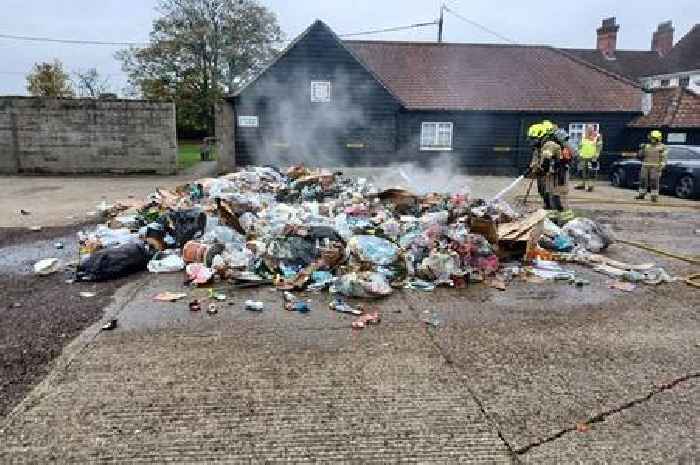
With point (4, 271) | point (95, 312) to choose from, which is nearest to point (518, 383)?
point (95, 312)

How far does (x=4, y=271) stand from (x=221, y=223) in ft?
7.97

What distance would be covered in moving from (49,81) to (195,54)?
31.7 ft

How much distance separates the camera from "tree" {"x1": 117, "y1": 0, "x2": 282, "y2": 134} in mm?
26672

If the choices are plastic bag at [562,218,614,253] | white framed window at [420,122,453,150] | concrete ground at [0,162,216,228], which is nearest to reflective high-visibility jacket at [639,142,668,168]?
plastic bag at [562,218,614,253]

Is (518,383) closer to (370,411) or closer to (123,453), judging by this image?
(370,411)

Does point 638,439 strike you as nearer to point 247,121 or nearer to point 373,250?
point 373,250

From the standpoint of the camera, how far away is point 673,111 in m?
17.2

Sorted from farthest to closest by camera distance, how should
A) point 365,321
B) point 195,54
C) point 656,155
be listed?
point 195,54 → point 656,155 → point 365,321

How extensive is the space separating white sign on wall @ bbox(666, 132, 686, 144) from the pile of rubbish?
41.9ft

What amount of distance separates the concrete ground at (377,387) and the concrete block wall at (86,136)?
40.0ft

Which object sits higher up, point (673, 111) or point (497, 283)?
point (673, 111)

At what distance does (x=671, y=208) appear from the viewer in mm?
10805

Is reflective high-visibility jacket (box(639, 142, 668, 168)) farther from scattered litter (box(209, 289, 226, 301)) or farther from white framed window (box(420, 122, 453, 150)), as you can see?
scattered litter (box(209, 289, 226, 301))

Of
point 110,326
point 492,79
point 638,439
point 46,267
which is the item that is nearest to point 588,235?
point 638,439
